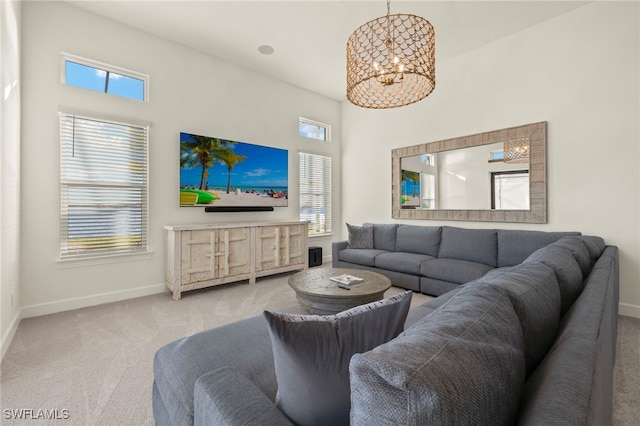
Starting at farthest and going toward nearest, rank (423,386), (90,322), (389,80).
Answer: (90,322) → (389,80) → (423,386)

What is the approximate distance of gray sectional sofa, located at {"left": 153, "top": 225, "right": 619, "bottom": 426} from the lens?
47cm

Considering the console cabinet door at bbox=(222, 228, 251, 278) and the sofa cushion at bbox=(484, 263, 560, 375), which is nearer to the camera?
the sofa cushion at bbox=(484, 263, 560, 375)

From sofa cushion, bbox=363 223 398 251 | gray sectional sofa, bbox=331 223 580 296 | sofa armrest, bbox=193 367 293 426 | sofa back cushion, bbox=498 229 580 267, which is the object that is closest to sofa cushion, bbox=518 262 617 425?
sofa armrest, bbox=193 367 293 426

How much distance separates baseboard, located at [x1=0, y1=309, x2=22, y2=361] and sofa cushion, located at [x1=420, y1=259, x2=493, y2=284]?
389cm

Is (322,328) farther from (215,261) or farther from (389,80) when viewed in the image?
(215,261)

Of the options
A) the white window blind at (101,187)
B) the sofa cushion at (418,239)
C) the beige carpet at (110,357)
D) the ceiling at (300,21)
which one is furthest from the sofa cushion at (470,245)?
the white window blind at (101,187)

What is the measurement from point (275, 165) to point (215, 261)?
191cm

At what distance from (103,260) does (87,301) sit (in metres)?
0.46

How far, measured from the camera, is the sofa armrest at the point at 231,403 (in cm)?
Result: 76

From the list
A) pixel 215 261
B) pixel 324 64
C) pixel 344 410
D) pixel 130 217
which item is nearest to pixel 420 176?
pixel 324 64

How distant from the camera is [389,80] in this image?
249cm

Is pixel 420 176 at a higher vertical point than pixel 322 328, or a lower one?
higher

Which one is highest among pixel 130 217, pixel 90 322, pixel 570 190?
pixel 570 190

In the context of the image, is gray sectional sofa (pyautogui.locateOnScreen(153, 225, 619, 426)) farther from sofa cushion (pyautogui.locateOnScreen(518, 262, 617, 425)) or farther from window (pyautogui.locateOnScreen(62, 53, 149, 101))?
window (pyautogui.locateOnScreen(62, 53, 149, 101))
